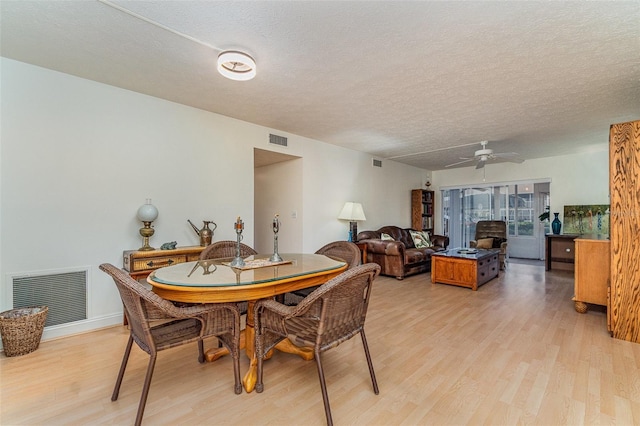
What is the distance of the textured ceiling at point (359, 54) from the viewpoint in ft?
6.19

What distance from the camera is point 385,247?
5191 millimetres

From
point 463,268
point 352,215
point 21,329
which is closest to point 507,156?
point 463,268

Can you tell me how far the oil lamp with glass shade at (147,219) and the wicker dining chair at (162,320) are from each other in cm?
143

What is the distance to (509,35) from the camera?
2117 millimetres

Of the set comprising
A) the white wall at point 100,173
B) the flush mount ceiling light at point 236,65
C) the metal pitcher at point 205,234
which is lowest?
the metal pitcher at point 205,234

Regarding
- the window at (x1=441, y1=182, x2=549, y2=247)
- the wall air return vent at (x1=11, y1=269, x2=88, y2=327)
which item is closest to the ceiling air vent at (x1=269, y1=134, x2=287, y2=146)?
the wall air return vent at (x1=11, y1=269, x2=88, y2=327)

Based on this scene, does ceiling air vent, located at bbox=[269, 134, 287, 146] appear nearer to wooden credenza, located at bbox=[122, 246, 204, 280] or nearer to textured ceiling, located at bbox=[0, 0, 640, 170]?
textured ceiling, located at bbox=[0, 0, 640, 170]

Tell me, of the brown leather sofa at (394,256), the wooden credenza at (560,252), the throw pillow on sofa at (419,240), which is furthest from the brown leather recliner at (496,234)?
the brown leather sofa at (394,256)

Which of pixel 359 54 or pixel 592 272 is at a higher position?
pixel 359 54

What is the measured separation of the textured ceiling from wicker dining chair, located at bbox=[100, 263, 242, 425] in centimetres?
173

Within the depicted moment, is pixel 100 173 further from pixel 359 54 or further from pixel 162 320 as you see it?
pixel 359 54

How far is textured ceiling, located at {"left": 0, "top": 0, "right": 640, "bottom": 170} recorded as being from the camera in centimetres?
189

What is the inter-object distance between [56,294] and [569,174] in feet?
28.3

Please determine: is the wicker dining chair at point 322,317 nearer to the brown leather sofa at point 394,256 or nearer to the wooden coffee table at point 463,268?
the wooden coffee table at point 463,268
